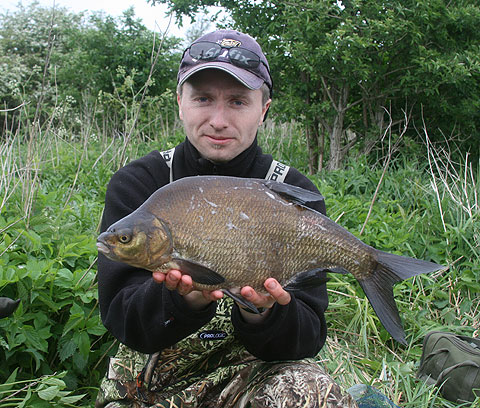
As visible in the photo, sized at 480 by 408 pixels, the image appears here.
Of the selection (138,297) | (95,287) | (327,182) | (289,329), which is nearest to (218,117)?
(138,297)

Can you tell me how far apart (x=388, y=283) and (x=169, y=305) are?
0.80 metres

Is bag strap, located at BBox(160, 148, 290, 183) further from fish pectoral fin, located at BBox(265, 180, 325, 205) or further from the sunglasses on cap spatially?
fish pectoral fin, located at BBox(265, 180, 325, 205)

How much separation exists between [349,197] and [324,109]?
2110mm

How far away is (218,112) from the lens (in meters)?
2.23

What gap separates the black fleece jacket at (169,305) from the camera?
6.39 ft

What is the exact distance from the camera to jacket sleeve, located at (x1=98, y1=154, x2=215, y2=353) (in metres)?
1.92

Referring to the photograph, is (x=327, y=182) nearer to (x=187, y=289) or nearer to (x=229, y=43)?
(x=229, y=43)

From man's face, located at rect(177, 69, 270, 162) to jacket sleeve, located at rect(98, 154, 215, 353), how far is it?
10.8 inches

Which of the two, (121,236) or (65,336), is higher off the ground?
(121,236)

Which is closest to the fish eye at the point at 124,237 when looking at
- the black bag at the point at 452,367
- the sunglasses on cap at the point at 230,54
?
the sunglasses on cap at the point at 230,54

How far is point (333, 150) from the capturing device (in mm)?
7043

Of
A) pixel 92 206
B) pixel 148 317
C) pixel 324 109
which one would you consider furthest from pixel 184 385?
pixel 324 109

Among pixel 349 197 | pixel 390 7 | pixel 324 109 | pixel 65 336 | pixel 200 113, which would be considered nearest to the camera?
pixel 200 113

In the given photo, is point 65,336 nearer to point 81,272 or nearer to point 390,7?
point 81,272
